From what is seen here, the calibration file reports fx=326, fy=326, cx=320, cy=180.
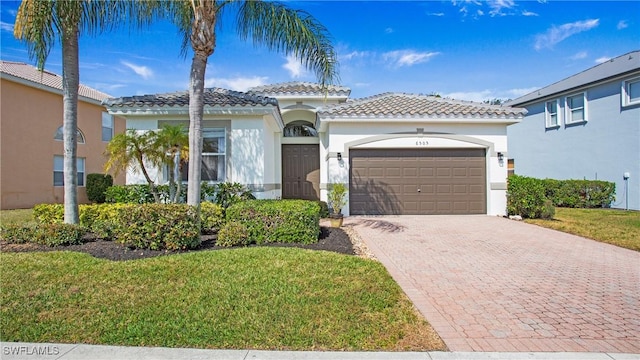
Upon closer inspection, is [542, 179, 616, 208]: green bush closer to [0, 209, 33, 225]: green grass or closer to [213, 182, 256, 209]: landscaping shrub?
[213, 182, 256, 209]: landscaping shrub

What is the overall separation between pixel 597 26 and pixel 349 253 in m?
13.2

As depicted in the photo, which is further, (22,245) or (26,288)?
(22,245)

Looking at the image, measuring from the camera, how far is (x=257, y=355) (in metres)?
3.25

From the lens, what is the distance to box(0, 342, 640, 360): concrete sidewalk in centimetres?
322

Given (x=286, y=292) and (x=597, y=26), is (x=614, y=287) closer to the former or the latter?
(x=286, y=292)

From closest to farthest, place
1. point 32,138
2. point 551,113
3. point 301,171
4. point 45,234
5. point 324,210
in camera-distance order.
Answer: point 45,234, point 324,210, point 301,171, point 32,138, point 551,113

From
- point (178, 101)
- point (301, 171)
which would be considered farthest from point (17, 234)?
point (301, 171)

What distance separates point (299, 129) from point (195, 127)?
348 inches

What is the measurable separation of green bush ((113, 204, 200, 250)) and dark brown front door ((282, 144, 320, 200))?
8456 millimetres

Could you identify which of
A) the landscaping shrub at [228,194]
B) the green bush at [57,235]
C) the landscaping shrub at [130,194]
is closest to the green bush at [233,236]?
the green bush at [57,235]

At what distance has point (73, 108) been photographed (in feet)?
26.4

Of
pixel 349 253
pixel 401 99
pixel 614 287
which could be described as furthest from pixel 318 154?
pixel 614 287

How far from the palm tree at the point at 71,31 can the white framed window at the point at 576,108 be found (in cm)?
2015

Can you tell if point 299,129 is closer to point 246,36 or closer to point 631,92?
point 246,36
